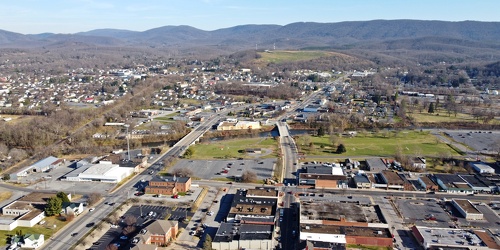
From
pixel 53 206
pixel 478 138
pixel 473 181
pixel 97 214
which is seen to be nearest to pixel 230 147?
pixel 97 214

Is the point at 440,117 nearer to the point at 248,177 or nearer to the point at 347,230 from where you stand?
the point at 248,177

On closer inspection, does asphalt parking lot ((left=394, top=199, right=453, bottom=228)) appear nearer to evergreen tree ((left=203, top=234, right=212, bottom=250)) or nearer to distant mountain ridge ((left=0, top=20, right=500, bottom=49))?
evergreen tree ((left=203, top=234, right=212, bottom=250))

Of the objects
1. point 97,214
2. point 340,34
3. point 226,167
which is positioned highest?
point 340,34

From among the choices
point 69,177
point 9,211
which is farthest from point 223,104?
point 9,211

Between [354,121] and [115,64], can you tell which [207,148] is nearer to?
[354,121]

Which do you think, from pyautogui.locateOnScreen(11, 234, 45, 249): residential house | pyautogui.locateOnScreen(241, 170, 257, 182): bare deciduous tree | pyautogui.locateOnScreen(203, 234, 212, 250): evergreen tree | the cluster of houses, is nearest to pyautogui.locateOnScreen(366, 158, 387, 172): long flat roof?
pyautogui.locateOnScreen(241, 170, 257, 182): bare deciduous tree

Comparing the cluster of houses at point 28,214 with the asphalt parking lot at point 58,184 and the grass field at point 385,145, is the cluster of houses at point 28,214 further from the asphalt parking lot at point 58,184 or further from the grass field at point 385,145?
the grass field at point 385,145
